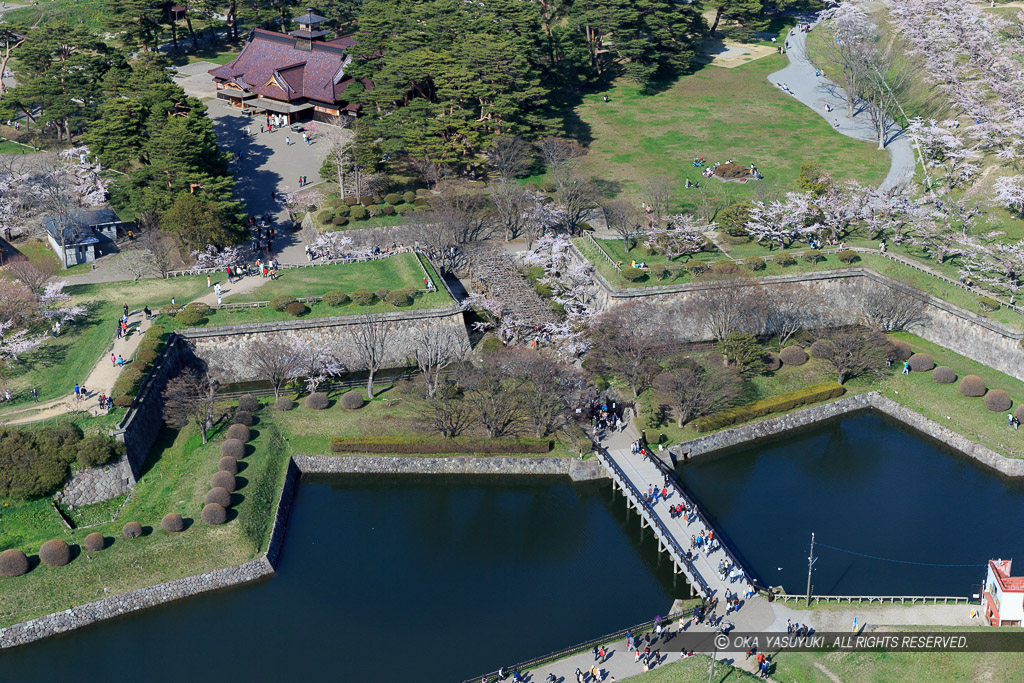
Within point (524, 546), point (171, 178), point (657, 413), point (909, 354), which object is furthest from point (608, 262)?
point (171, 178)

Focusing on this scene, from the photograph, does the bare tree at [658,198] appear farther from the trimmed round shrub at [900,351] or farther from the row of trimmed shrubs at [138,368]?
the row of trimmed shrubs at [138,368]

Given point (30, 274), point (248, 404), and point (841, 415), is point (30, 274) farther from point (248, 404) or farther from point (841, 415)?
point (841, 415)

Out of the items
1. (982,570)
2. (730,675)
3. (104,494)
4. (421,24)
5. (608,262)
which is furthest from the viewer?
(421,24)

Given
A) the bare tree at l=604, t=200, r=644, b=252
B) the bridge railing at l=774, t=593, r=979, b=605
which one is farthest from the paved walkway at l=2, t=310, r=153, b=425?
the bridge railing at l=774, t=593, r=979, b=605

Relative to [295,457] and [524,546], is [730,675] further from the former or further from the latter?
[295,457]

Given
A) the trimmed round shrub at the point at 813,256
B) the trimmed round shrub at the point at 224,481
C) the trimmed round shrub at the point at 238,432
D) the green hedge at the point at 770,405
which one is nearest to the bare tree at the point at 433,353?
Result: the trimmed round shrub at the point at 238,432

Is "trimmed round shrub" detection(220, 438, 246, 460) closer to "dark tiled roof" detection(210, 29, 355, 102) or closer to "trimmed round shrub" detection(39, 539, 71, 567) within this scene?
"trimmed round shrub" detection(39, 539, 71, 567)

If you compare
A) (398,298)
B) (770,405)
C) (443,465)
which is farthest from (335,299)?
(770,405)
